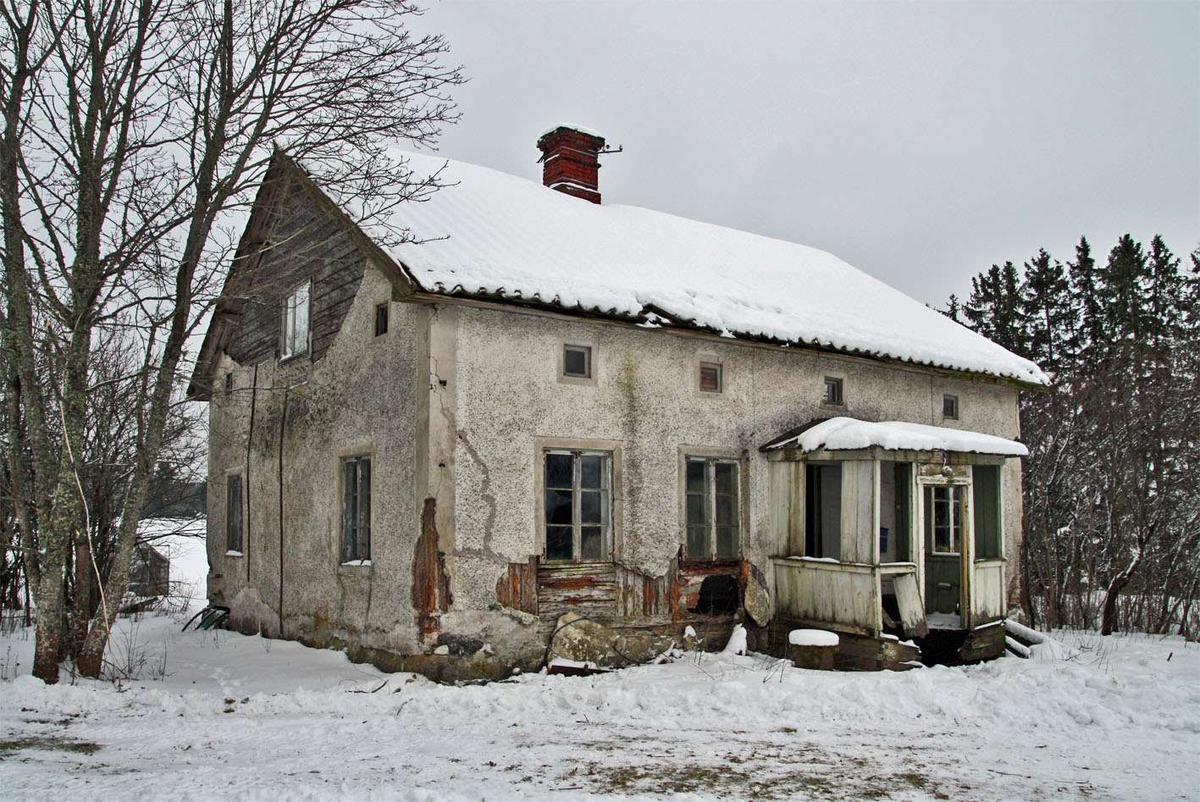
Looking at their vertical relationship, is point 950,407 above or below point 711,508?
above

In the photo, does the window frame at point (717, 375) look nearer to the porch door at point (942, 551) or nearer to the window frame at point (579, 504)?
the window frame at point (579, 504)

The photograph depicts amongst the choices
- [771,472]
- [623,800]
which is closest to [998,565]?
[771,472]

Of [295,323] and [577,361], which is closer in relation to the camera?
[577,361]

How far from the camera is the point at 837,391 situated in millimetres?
12312

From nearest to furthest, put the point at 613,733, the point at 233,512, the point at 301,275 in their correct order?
1. the point at 613,733
2. the point at 301,275
3. the point at 233,512

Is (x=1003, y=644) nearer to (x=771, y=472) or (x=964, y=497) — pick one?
(x=964, y=497)

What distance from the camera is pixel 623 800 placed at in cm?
534

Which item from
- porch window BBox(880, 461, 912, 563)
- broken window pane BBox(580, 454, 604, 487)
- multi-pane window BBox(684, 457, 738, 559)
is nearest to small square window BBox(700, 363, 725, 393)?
multi-pane window BBox(684, 457, 738, 559)

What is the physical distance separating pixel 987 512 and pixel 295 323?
30.5 ft

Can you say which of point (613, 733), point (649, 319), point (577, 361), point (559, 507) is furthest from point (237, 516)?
point (613, 733)

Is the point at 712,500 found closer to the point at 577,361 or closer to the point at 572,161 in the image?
the point at 577,361

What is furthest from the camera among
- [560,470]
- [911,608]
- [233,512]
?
[233,512]

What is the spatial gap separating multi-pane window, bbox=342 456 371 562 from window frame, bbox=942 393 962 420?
832 cm

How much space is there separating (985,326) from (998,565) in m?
24.1
